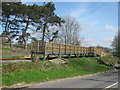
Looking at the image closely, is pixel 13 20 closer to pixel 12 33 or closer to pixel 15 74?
pixel 12 33

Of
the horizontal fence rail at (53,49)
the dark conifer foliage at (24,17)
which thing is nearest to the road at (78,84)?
the horizontal fence rail at (53,49)

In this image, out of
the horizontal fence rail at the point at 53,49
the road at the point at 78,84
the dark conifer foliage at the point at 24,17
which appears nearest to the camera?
the road at the point at 78,84

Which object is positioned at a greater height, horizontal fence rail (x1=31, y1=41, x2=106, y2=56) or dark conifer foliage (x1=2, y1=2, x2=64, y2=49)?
dark conifer foliage (x1=2, y1=2, x2=64, y2=49)

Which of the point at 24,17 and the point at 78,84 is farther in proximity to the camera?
the point at 24,17

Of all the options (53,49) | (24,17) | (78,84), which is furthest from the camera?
(24,17)

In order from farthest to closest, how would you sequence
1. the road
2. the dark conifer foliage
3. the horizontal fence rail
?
the dark conifer foliage < the horizontal fence rail < the road

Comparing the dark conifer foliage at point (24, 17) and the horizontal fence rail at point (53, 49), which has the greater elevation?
the dark conifer foliage at point (24, 17)

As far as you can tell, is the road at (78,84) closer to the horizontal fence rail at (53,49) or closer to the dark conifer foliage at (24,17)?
the horizontal fence rail at (53,49)

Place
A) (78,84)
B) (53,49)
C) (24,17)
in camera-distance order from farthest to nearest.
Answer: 1. (24,17)
2. (53,49)
3. (78,84)

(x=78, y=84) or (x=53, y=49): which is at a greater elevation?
(x=53, y=49)

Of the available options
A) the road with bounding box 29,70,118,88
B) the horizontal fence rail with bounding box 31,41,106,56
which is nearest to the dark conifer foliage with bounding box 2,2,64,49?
the horizontal fence rail with bounding box 31,41,106,56

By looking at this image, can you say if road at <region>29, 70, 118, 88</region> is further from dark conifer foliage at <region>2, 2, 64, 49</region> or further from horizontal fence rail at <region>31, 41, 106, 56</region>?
dark conifer foliage at <region>2, 2, 64, 49</region>

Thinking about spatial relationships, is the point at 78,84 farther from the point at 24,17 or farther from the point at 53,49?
the point at 24,17

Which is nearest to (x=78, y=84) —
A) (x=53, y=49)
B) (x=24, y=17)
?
(x=53, y=49)
